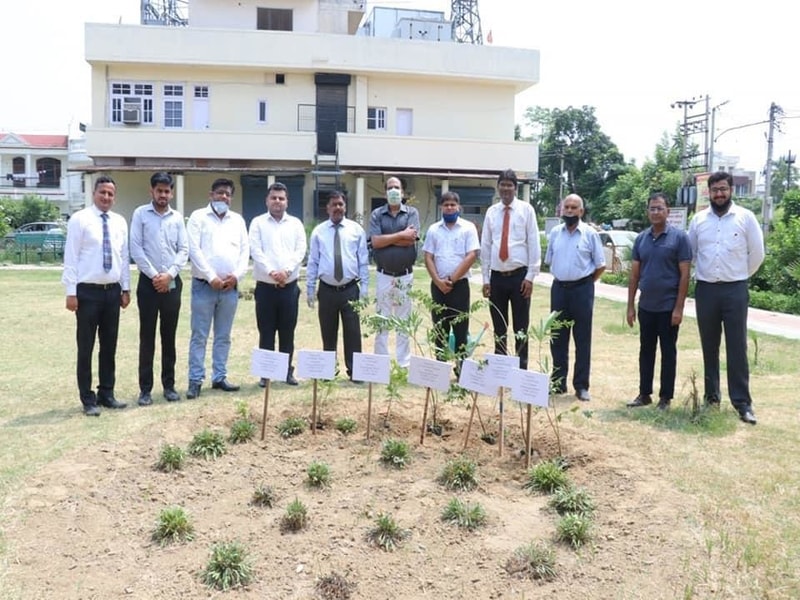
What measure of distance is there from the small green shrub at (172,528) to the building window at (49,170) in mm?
55910

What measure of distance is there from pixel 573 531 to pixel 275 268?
3818 mm

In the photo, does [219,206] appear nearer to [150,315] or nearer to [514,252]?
[150,315]

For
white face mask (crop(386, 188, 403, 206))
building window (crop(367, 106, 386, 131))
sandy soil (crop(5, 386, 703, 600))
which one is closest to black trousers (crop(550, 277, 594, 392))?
sandy soil (crop(5, 386, 703, 600))

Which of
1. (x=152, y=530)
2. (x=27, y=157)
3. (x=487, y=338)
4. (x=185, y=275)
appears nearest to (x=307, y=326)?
(x=487, y=338)

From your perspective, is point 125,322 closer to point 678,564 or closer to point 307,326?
point 307,326

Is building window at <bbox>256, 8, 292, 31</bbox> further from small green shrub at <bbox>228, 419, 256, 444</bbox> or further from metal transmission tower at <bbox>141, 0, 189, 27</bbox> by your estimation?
small green shrub at <bbox>228, 419, 256, 444</bbox>

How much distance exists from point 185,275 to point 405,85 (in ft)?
40.6

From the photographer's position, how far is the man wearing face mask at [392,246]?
21.1 ft

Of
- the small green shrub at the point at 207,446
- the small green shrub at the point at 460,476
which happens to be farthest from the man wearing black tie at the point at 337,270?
the small green shrub at the point at 460,476

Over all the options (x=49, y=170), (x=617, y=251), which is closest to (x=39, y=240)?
(x=617, y=251)

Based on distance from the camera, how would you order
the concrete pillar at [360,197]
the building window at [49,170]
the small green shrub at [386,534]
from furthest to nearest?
1. the building window at [49,170]
2. the concrete pillar at [360,197]
3. the small green shrub at [386,534]

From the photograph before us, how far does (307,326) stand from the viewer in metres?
10.8

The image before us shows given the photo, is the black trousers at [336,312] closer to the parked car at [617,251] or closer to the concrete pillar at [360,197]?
the parked car at [617,251]

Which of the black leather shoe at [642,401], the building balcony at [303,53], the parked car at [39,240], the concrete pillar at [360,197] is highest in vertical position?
the building balcony at [303,53]
